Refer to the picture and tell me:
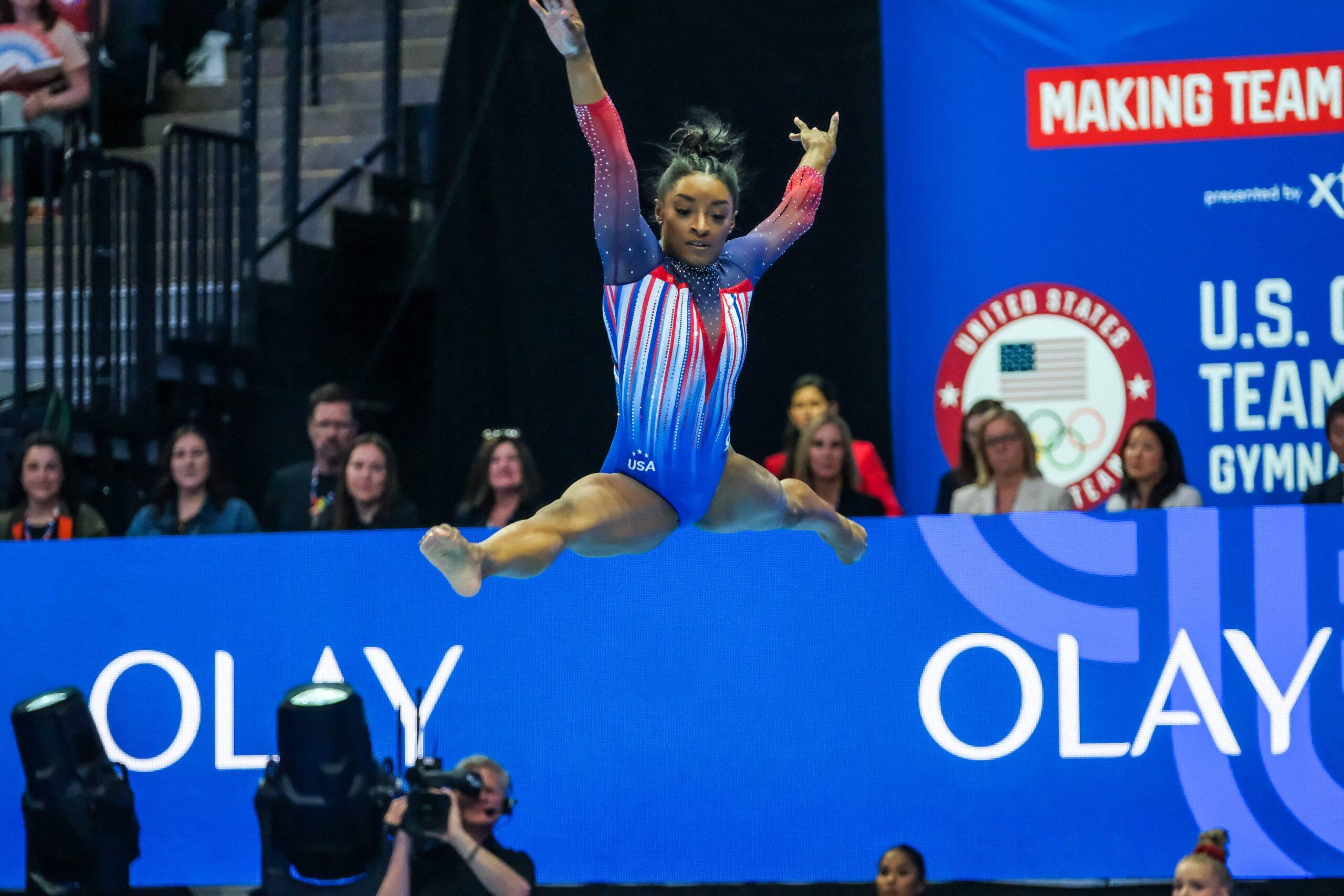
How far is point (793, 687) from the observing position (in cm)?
603

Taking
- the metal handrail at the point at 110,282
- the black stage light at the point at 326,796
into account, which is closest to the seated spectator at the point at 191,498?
the metal handrail at the point at 110,282

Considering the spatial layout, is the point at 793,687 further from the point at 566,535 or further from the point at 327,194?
the point at 327,194

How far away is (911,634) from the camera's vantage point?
19.7 ft

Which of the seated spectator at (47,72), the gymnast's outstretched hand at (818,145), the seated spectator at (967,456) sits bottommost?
the seated spectator at (967,456)

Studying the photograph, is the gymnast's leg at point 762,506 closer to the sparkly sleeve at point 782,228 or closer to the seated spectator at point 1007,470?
the sparkly sleeve at point 782,228

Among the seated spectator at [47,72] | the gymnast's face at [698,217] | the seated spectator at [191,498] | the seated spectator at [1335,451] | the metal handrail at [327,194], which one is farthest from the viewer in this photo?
the seated spectator at [47,72]

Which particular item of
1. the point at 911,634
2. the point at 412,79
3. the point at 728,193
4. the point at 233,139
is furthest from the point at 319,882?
the point at 412,79

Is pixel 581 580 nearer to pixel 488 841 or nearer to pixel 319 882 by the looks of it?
pixel 488 841

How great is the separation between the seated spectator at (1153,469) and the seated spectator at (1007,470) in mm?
238

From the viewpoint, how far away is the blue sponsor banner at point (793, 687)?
19.2 feet

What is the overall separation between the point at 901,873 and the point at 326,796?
177 centimetres

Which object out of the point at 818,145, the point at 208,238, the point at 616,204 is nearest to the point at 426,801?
the point at 616,204

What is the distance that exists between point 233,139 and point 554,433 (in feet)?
6.57

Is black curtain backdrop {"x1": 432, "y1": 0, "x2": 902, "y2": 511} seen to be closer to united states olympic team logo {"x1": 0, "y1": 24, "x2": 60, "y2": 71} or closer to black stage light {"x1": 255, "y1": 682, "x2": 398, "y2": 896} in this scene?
united states olympic team logo {"x1": 0, "y1": 24, "x2": 60, "y2": 71}
